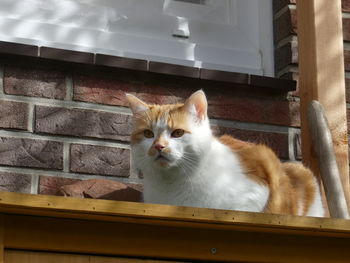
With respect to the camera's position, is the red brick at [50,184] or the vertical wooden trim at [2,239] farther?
the red brick at [50,184]

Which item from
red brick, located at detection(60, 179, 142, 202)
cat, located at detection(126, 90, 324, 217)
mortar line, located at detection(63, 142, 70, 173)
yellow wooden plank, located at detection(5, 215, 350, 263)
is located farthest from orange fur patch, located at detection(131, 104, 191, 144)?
yellow wooden plank, located at detection(5, 215, 350, 263)

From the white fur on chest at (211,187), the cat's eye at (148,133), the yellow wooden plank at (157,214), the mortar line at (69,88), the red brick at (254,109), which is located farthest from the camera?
the red brick at (254,109)

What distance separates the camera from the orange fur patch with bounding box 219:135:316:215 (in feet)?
6.93

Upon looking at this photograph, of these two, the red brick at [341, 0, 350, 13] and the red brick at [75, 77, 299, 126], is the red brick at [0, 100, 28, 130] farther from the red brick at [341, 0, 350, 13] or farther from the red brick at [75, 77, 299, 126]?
the red brick at [341, 0, 350, 13]

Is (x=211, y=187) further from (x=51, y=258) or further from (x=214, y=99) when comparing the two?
(x=51, y=258)

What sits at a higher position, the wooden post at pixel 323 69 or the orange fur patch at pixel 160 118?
the wooden post at pixel 323 69

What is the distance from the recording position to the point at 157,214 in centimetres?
150

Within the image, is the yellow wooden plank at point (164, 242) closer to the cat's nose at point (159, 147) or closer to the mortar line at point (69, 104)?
the cat's nose at point (159, 147)

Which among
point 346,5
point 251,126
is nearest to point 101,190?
point 251,126

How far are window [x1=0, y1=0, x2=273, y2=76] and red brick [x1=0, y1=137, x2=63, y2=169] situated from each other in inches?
11.4

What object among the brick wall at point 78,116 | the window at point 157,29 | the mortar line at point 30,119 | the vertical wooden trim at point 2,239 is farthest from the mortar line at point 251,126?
the vertical wooden trim at point 2,239

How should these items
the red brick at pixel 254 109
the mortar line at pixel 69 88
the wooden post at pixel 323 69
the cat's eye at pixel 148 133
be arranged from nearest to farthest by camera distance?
the cat's eye at pixel 148 133, the wooden post at pixel 323 69, the mortar line at pixel 69 88, the red brick at pixel 254 109

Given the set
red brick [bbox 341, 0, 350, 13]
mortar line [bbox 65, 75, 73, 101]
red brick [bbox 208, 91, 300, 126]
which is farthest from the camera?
red brick [bbox 341, 0, 350, 13]

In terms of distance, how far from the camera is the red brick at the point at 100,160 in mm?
2342
